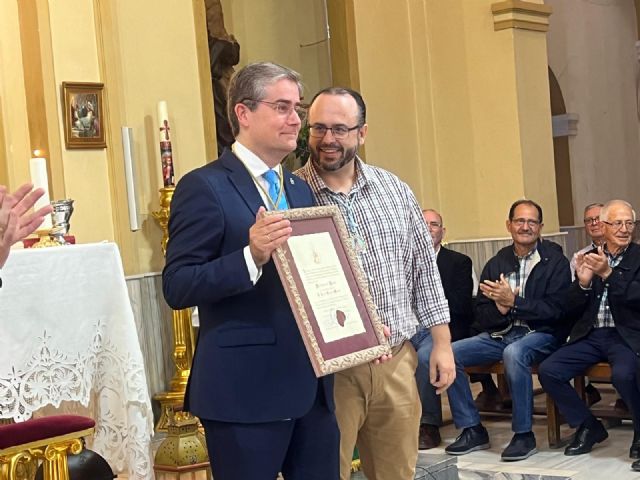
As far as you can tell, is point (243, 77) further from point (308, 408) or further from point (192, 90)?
point (192, 90)

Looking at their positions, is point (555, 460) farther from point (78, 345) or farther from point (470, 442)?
point (78, 345)

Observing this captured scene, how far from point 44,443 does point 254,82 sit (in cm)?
140

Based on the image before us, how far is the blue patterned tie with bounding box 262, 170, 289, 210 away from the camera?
2.76 metres

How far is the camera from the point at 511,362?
5801 mm

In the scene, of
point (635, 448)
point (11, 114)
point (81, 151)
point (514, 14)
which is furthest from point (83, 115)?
point (514, 14)

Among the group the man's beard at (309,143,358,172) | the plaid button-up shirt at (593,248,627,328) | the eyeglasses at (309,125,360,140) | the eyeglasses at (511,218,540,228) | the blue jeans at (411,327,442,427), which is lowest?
the blue jeans at (411,327,442,427)

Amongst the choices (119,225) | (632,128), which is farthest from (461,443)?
(632,128)

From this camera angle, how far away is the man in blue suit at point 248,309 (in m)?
2.57

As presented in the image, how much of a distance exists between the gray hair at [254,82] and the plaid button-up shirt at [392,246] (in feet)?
1.63

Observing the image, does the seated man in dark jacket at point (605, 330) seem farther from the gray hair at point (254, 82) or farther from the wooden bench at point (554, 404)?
the gray hair at point (254, 82)

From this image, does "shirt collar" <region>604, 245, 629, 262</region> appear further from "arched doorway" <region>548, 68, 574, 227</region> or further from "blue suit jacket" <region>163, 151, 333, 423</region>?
"arched doorway" <region>548, 68, 574, 227</region>

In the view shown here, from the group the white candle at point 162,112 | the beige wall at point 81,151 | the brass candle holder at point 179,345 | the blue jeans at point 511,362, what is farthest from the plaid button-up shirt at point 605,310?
the beige wall at point 81,151

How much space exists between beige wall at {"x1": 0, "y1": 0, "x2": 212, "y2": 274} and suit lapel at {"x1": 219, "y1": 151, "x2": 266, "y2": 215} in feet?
9.66

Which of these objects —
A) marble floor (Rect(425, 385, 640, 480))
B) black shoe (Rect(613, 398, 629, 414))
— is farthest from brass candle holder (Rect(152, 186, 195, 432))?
black shoe (Rect(613, 398, 629, 414))
